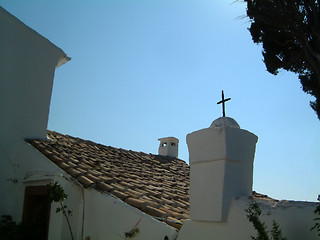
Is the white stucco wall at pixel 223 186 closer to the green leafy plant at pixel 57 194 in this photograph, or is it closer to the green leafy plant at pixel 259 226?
the green leafy plant at pixel 259 226

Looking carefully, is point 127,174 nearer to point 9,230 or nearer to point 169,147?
point 9,230

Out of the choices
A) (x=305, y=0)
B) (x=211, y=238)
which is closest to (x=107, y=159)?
(x=211, y=238)

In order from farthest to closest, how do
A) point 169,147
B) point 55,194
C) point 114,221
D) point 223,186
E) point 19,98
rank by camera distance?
point 169,147 < point 19,98 < point 55,194 < point 114,221 < point 223,186

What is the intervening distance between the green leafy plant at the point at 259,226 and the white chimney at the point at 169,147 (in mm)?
10185

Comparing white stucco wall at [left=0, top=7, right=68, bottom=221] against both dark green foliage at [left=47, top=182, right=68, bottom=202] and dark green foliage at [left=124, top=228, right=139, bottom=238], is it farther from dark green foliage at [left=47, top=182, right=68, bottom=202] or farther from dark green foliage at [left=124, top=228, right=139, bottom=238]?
dark green foliage at [left=124, top=228, right=139, bottom=238]

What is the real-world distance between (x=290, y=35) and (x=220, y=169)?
3924 mm

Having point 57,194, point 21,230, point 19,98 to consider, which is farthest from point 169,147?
point 57,194

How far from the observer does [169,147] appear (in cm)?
1320

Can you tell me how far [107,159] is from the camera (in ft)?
27.8

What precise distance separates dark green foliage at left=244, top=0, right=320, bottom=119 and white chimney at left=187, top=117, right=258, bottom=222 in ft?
9.41

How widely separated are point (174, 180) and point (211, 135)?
5.24 metres

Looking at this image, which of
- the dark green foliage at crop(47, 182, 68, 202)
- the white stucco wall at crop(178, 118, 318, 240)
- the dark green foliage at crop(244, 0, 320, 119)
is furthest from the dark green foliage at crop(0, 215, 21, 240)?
the dark green foliage at crop(244, 0, 320, 119)

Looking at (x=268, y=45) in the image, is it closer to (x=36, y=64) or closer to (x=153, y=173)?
(x=153, y=173)

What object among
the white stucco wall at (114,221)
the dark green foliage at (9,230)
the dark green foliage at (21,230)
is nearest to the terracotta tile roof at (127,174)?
the white stucco wall at (114,221)
